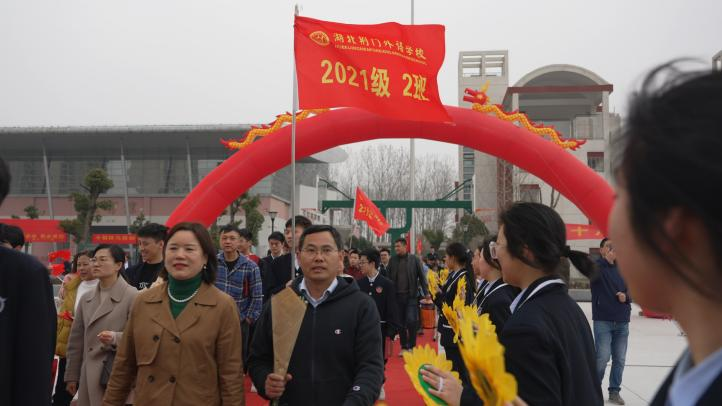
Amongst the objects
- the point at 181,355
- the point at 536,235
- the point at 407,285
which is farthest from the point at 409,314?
the point at 536,235

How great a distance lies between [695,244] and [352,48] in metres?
4.78

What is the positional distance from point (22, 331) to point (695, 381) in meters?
1.71

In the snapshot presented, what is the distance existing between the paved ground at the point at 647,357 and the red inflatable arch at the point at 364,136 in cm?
199

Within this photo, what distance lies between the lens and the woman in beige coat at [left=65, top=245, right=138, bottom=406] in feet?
10.8

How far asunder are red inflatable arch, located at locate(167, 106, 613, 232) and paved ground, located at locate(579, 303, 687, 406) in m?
1.99

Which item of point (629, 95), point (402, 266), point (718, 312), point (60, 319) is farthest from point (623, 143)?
point (402, 266)

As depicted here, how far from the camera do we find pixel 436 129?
25.2 ft

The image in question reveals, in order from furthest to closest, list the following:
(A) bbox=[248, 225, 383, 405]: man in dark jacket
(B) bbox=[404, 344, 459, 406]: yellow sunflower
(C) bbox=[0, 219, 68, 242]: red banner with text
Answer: (C) bbox=[0, 219, 68, 242]: red banner with text → (A) bbox=[248, 225, 383, 405]: man in dark jacket → (B) bbox=[404, 344, 459, 406]: yellow sunflower

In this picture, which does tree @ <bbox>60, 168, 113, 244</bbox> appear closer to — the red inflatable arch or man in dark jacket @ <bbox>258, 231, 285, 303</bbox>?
the red inflatable arch

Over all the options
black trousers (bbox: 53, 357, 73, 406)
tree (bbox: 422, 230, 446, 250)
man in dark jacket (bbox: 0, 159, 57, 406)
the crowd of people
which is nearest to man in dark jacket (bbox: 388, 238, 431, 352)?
the crowd of people

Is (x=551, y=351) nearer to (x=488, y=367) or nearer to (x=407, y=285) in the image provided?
(x=488, y=367)

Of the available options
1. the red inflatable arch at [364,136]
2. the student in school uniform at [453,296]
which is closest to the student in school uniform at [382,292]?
the student in school uniform at [453,296]

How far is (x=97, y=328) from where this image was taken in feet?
11.1

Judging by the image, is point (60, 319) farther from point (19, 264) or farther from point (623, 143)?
point (623, 143)
